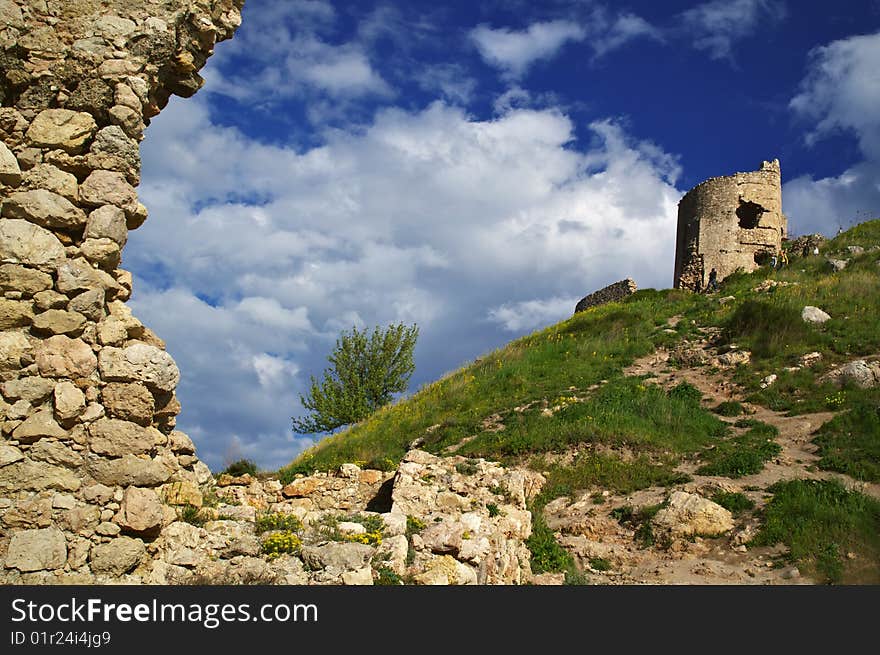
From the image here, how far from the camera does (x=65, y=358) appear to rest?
4.59 metres

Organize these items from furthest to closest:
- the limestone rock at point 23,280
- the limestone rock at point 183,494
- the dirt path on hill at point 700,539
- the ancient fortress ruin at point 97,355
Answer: the dirt path on hill at point 700,539
the limestone rock at point 183,494
the limestone rock at point 23,280
the ancient fortress ruin at point 97,355

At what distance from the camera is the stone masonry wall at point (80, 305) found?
4316mm

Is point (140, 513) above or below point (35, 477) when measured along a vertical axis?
below

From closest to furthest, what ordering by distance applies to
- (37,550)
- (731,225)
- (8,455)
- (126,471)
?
(37,550) < (8,455) < (126,471) < (731,225)

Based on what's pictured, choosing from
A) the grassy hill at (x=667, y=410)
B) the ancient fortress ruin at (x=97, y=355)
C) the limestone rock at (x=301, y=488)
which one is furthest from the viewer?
the grassy hill at (x=667, y=410)

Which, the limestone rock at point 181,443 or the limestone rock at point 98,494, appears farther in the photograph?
the limestone rock at point 181,443

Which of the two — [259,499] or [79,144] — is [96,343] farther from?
[259,499]

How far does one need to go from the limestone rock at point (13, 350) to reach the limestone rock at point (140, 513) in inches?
43.3

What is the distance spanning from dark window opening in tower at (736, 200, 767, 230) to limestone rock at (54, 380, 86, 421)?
31659 millimetres

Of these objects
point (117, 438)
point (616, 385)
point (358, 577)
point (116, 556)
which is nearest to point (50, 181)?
point (117, 438)

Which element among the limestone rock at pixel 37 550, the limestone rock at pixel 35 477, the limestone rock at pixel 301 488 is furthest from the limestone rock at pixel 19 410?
the limestone rock at pixel 301 488

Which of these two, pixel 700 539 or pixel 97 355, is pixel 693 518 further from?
→ pixel 97 355

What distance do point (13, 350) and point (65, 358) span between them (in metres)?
0.30

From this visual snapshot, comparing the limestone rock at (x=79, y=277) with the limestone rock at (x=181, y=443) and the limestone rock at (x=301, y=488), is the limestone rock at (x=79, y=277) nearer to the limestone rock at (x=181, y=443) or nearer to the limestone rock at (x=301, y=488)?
the limestone rock at (x=181, y=443)
